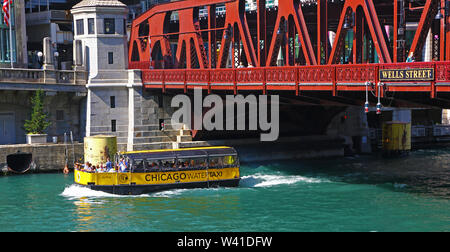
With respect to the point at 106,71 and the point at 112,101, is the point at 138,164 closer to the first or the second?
the point at 112,101

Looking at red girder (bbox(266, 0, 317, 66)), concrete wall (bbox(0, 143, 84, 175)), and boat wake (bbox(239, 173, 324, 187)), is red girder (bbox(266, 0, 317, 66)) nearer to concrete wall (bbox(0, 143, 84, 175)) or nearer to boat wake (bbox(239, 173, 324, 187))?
boat wake (bbox(239, 173, 324, 187))

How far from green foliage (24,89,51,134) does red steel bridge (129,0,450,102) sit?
28.9 feet

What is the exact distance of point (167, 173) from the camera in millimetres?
53000

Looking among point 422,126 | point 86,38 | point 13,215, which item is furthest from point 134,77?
point 422,126

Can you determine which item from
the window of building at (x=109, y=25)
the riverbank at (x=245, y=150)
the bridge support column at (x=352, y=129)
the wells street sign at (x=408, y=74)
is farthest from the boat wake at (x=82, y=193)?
the bridge support column at (x=352, y=129)

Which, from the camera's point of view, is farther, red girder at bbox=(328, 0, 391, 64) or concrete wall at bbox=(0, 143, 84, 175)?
concrete wall at bbox=(0, 143, 84, 175)

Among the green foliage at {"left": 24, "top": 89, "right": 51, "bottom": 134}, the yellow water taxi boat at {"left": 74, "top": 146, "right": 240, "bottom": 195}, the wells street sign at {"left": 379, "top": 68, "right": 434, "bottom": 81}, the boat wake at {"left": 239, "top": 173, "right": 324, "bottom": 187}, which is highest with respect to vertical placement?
the wells street sign at {"left": 379, "top": 68, "right": 434, "bottom": 81}

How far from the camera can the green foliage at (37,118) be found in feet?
212

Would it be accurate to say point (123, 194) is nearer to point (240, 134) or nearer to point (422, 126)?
point (240, 134)

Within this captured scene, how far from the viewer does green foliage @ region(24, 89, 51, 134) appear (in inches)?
2542

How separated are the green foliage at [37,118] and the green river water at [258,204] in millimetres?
4663

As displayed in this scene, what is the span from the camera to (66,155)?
64.3 metres

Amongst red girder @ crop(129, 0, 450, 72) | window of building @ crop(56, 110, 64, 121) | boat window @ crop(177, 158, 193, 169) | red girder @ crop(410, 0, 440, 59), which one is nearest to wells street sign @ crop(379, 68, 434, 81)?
red girder @ crop(410, 0, 440, 59)

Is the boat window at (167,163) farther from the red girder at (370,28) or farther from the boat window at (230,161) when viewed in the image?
the red girder at (370,28)
